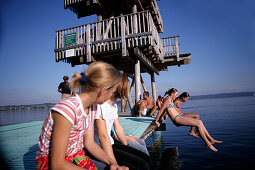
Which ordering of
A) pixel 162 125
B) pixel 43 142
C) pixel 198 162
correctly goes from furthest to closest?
pixel 162 125, pixel 198 162, pixel 43 142

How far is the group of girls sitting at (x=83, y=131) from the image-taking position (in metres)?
1.09

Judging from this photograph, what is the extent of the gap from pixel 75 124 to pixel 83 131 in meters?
0.20

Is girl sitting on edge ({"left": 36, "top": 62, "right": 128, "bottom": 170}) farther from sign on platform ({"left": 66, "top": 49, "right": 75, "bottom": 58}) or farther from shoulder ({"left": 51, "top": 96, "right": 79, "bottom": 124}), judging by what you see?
sign on platform ({"left": 66, "top": 49, "right": 75, "bottom": 58})

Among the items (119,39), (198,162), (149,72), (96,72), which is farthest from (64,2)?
(198,162)

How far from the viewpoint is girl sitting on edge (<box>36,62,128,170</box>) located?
1.09 metres

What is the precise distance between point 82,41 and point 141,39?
3.37m

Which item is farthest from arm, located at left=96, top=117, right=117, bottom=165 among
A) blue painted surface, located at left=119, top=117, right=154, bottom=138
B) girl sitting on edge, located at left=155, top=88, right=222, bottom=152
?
girl sitting on edge, located at left=155, top=88, right=222, bottom=152

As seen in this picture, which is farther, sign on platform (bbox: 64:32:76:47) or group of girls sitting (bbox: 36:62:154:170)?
sign on platform (bbox: 64:32:76:47)

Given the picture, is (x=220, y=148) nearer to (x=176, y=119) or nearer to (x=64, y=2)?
(x=176, y=119)

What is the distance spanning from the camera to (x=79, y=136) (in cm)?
141

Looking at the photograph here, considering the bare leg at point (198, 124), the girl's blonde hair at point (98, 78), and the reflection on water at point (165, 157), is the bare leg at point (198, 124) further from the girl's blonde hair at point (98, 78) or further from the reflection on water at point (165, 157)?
the girl's blonde hair at point (98, 78)

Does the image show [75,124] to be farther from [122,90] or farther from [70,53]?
[70,53]

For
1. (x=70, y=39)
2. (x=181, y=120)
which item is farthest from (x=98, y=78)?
(x=70, y=39)

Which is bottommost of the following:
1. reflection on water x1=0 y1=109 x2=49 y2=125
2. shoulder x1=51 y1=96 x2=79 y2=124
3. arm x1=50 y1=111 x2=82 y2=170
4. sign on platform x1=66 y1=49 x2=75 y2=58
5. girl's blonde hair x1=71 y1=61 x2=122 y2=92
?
reflection on water x1=0 y1=109 x2=49 y2=125
